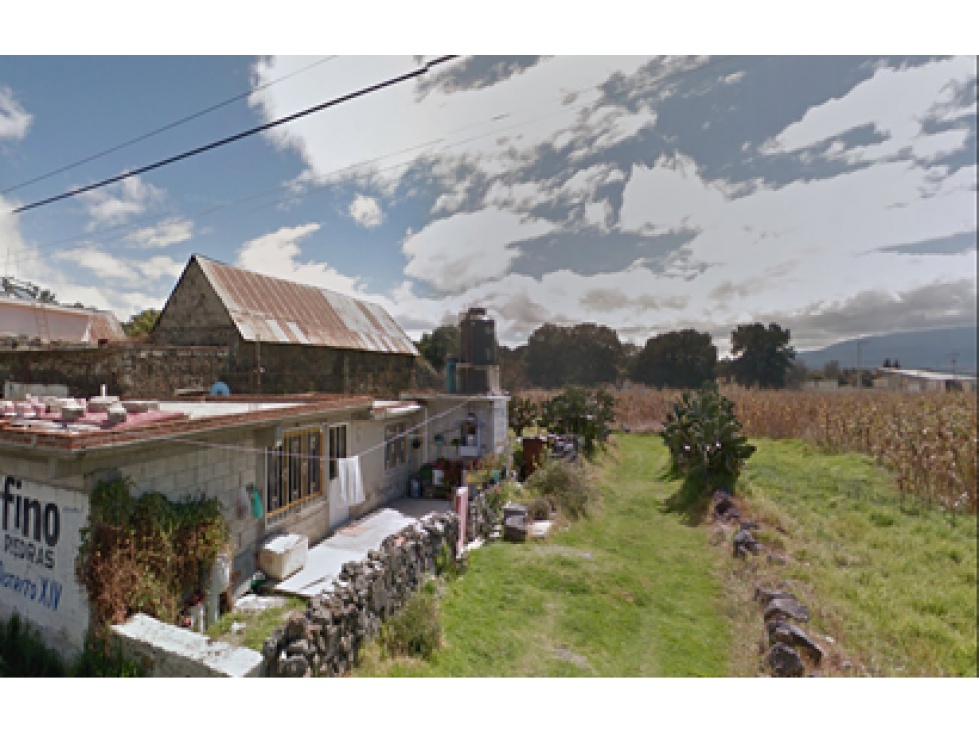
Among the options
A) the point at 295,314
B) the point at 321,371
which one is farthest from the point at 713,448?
the point at 295,314

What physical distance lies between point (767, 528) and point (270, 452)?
7.60 m

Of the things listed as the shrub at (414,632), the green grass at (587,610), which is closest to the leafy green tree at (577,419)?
the green grass at (587,610)

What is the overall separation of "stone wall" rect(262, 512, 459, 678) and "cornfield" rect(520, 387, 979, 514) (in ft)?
20.8

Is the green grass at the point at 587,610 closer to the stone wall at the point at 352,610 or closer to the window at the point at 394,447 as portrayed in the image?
the stone wall at the point at 352,610

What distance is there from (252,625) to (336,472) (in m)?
3.07

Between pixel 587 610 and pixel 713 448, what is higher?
pixel 713 448

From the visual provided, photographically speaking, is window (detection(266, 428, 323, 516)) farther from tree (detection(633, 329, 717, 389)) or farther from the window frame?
tree (detection(633, 329, 717, 389))

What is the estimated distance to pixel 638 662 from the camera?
162 inches

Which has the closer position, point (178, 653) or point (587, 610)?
point (178, 653)

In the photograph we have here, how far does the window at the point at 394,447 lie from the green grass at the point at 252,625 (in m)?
4.22

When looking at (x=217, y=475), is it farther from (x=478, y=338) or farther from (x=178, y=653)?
(x=478, y=338)

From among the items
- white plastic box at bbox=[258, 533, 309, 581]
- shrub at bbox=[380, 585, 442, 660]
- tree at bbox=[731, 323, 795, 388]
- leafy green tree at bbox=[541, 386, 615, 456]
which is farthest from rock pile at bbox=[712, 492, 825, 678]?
leafy green tree at bbox=[541, 386, 615, 456]

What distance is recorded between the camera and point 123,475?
12.6ft
